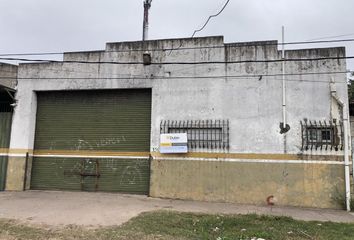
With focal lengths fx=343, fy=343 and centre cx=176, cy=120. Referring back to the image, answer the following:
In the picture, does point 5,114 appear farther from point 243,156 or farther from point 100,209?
point 243,156

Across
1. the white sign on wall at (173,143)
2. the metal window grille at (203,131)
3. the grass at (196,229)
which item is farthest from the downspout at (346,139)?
the white sign on wall at (173,143)

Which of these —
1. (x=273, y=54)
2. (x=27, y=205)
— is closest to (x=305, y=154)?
(x=273, y=54)

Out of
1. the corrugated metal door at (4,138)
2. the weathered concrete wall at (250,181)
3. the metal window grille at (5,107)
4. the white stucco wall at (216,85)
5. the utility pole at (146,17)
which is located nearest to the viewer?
the weathered concrete wall at (250,181)

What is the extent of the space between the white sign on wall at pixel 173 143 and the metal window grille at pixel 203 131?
194mm

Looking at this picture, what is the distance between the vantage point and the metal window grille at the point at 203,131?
38.3 ft

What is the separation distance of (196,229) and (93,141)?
646 cm

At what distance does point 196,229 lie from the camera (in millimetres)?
7828

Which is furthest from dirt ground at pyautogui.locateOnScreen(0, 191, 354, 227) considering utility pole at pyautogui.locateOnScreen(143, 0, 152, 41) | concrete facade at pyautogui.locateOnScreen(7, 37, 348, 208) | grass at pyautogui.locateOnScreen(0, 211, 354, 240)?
utility pole at pyautogui.locateOnScreen(143, 0, 152, 41)

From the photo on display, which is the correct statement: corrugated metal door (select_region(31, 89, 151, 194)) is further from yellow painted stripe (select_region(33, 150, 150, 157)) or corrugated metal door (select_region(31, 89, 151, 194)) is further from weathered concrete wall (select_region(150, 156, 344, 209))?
weathered concrete wall (select_region(150, 156, 344, 209))

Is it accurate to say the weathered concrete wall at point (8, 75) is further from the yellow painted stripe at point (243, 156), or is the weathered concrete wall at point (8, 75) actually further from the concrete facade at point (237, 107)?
the yellow painted stripe at point (243, 156)

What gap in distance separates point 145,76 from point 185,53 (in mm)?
1669

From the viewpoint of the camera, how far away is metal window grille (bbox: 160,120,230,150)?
11664mm

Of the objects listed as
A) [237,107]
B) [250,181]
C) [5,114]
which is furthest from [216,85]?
[5,114]

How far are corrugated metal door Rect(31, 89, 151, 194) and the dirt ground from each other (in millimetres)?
805
